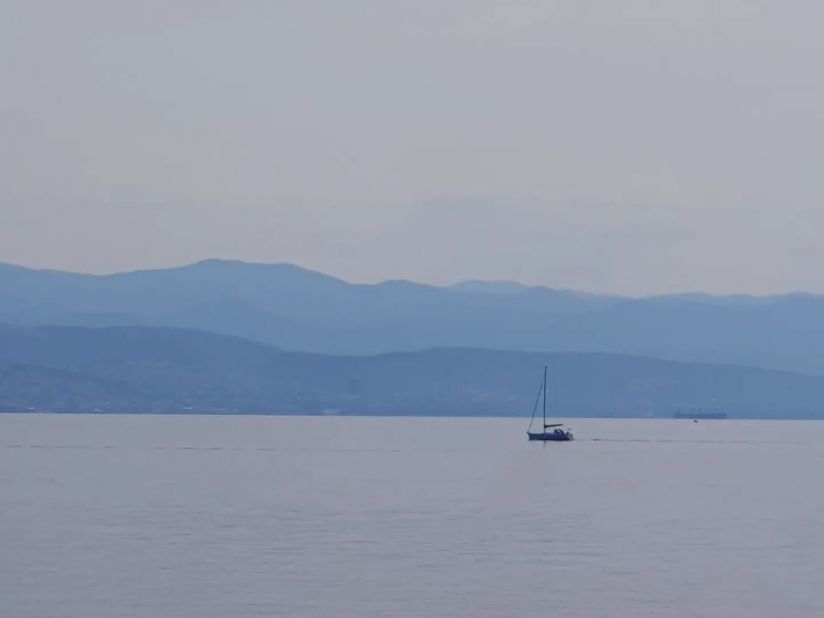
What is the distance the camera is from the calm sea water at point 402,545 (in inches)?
2130

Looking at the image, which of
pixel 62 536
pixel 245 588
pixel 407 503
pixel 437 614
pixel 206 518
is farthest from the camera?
pixel 407 503

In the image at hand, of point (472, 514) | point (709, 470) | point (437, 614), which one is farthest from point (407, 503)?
point (709, 470)

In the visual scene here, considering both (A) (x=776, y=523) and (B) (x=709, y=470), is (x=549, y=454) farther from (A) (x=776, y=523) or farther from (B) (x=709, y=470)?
(A) (x=776, y=523)

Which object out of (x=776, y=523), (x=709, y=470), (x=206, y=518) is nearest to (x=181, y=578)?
(x=206, y=518)

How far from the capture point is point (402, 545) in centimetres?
7025

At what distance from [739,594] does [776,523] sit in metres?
31.6

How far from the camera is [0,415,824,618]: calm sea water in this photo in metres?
54.1

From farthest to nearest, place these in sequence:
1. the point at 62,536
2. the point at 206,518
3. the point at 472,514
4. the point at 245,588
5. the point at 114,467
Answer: the point at 114,467, the point at 472,514, the point at 206,518, the point at 62,536, the point at 245,588

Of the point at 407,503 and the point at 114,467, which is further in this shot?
the point at 114,467

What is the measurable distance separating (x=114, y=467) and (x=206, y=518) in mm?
60045

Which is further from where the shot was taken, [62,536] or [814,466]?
[814,466]

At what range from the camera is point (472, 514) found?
89375mm

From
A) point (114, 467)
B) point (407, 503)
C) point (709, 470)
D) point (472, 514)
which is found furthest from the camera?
point (709, 470)

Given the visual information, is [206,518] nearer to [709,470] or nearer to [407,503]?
[407,503]
